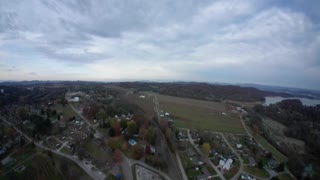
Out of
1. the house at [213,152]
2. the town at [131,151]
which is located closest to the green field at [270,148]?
the town at [131,151]

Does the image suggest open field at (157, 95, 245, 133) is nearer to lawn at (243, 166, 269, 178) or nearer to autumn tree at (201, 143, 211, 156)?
autumn tree at (201, 143, 211, 156)

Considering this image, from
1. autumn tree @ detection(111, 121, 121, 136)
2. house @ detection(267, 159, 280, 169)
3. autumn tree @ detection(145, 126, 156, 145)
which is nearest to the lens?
house @ detection(267, 159, 280, 169)

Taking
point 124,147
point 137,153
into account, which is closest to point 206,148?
point 137,153

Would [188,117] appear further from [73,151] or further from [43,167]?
[43,167]

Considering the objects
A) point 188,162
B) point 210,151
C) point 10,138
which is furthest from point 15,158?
point 210,151

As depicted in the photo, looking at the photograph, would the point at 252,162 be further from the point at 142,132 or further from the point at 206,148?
the point at 142,132

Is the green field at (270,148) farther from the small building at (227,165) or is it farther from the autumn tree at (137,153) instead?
the autumn tree at (137,153)

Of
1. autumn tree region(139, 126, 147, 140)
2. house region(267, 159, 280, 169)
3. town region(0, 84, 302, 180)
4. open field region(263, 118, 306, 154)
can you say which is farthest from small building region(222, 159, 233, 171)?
open field region(263, 118, 306, 154)
